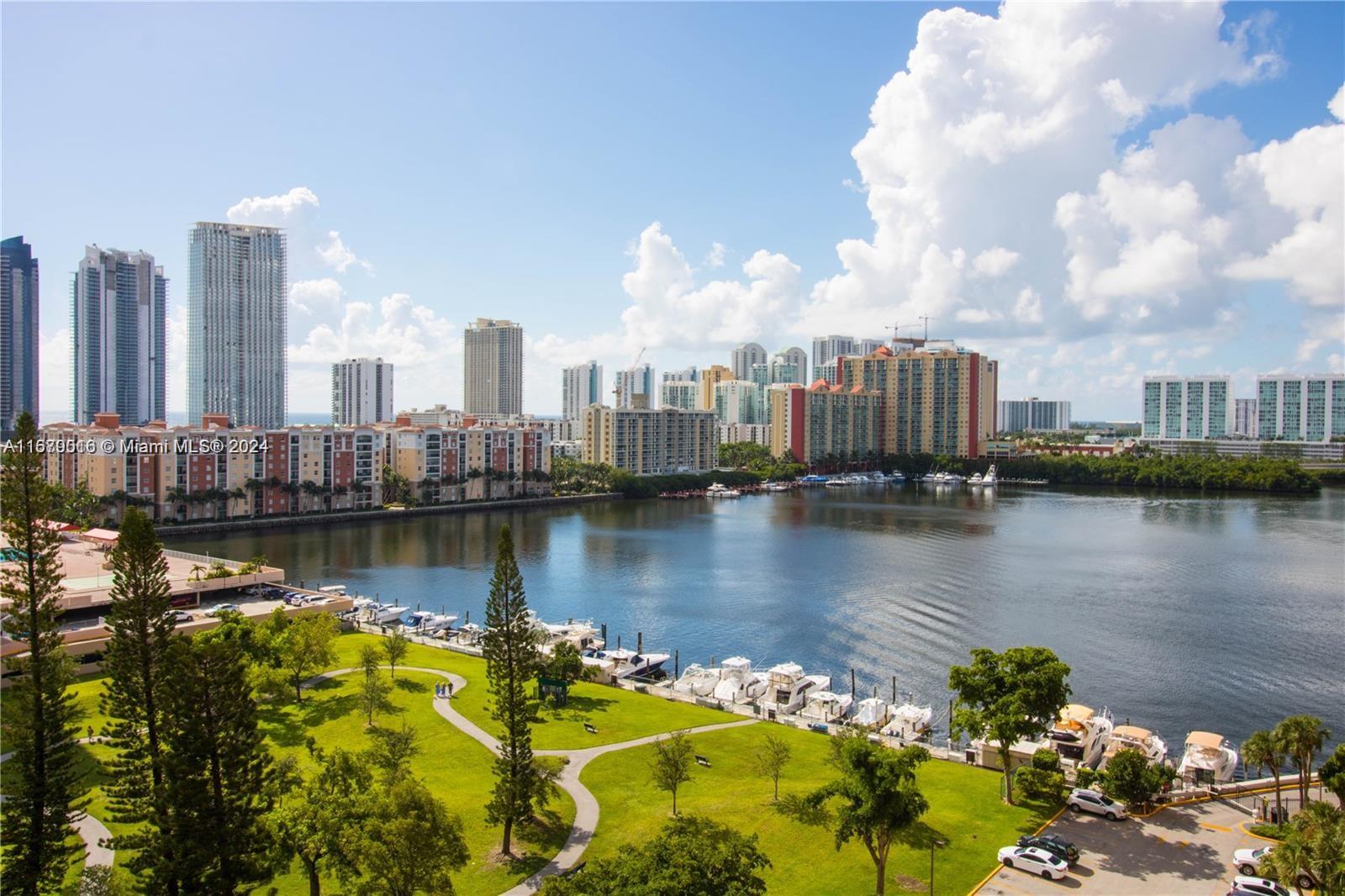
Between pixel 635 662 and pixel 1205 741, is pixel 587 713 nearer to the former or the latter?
pixel 635 662

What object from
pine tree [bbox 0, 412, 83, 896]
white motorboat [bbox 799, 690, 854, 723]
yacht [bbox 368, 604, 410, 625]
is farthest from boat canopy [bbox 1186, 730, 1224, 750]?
yacht [bbox 368, 604, 410, 625]

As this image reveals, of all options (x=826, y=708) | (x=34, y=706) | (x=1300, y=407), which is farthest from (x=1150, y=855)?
(x=1300, y=407)

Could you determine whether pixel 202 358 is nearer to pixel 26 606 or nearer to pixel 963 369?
pixel 963 369

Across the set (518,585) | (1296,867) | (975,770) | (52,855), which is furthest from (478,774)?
(1296,867)

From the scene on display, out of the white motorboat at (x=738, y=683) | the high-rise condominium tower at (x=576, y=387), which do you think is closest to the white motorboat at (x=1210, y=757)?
the white motorboat at (x=738, y=683)

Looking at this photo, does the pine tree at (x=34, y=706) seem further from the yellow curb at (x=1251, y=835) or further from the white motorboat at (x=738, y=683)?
the yellow curb at (x=1251, y=835)

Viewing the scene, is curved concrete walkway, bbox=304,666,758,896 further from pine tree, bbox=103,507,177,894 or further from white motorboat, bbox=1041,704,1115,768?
white motorboat, bbox=1041,704,1115,768
